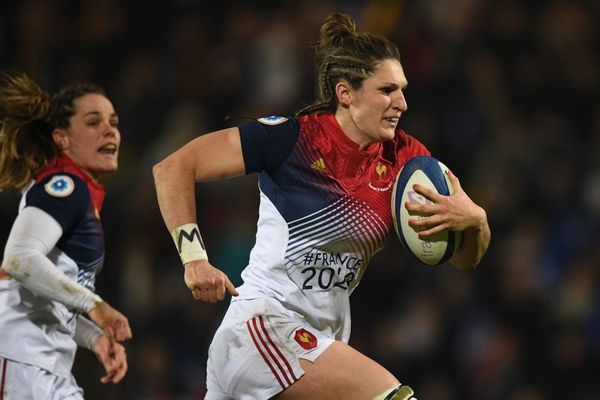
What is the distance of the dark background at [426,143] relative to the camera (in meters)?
8.02

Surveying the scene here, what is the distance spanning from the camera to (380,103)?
166 inches

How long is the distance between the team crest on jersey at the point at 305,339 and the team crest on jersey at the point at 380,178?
0.60 m

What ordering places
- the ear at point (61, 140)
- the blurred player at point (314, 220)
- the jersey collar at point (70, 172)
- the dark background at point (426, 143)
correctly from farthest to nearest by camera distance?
1. the dark background at point (426, 143)
2. the ear at point (61, 140)
3. the jersey collar at point (70, 172)
4. the blurred player at point (314, 220)

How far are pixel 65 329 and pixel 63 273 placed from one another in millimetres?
294

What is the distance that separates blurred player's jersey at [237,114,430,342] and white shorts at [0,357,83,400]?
0.90 meters

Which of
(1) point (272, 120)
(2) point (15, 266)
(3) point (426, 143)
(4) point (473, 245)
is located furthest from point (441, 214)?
(3) point (426, 143)

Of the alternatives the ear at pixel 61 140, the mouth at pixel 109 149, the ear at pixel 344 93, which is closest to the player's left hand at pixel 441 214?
the ear at pixel 344 93

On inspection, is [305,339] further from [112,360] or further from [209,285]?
[112,360]

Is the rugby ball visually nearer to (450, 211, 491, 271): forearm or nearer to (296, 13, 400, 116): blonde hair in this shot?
(450, 211, 491, 271): forearm

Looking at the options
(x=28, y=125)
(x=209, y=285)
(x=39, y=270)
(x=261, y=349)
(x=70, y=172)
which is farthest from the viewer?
(x=28, y=125)

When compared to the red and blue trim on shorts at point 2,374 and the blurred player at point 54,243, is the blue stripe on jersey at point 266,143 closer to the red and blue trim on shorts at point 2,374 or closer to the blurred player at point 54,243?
the blurred player at point 54,243

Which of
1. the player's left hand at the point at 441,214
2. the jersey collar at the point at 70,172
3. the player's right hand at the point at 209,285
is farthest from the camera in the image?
the jersey collar at the point at 70,172

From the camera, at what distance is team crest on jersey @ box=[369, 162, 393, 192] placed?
427 cm

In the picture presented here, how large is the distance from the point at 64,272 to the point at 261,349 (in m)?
1.06
